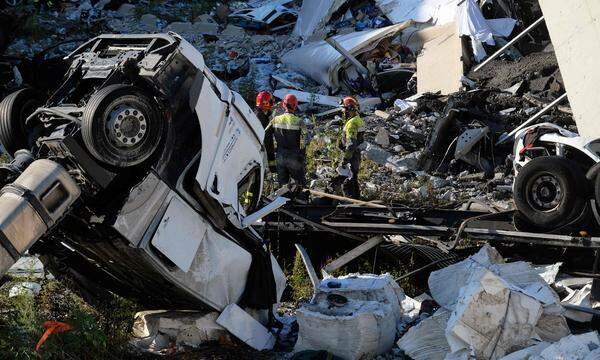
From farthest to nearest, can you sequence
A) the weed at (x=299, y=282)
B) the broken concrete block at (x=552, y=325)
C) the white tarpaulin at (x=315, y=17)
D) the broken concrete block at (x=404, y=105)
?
the white tarpaulin at (x=315, y=17), the broken concrete block at (x=404, y=105), the weed at (x=299, y=282), the broken concrete block at (x=552, y=325)

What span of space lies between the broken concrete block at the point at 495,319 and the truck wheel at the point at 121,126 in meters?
2.35

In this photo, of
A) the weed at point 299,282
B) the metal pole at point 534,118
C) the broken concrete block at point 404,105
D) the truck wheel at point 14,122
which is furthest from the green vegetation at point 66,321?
the broken concrete block at point 404,105

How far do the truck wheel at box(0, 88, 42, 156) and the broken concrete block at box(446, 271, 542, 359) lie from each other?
126 inches

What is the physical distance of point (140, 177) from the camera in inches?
218

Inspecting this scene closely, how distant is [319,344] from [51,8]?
16.9 meters

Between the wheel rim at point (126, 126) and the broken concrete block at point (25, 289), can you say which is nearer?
the wheel rim at point (126, 126)

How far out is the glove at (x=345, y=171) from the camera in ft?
35.3

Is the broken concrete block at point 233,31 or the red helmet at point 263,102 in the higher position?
the red helmet at point 263,102

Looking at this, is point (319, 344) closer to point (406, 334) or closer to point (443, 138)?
point (406, 334)

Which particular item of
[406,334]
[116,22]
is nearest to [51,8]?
[116,22]

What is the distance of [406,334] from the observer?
619 cm

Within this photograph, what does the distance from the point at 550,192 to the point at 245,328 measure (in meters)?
3.46

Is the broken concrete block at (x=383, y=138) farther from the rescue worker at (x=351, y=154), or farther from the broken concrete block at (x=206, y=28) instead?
the broken concrete block at (x=206, y=28)

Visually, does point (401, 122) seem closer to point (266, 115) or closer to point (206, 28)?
point (266, 115)
